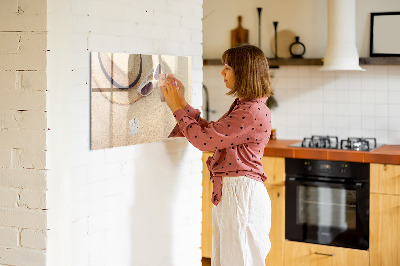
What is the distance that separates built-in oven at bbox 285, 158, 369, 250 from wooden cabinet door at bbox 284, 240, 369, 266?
40 mm

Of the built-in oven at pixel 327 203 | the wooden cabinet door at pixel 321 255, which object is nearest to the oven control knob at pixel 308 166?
the built-in oven at pixel 327 203

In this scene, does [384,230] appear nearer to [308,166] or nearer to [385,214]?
[385,214]

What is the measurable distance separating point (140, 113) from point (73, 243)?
690mm

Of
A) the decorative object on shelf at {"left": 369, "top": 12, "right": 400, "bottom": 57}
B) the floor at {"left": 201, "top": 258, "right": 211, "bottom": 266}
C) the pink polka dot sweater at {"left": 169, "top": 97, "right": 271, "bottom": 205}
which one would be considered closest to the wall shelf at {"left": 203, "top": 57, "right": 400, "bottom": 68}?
the decorative object on shelf at {"left": 369, "top": 12, "right": 400, "bottom": 57}

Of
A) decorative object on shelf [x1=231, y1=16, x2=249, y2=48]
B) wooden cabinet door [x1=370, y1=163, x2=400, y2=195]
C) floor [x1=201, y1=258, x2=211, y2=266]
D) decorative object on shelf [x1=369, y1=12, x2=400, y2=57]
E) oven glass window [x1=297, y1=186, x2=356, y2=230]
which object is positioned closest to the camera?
wooden cabinet door [x1=370, y1=163, x2=400, y2=195]

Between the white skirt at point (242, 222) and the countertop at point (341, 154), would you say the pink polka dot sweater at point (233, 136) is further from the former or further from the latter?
the countertop at point (341, 154)

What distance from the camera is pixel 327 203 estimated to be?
14.2ft

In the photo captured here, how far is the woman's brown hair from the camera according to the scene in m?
2.75

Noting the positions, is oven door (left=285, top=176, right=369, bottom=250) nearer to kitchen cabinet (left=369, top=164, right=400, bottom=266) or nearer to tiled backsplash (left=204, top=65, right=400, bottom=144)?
kitchen cabinet (left=369, top=164, right=400, bottom=266)

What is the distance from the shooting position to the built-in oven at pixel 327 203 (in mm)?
4172

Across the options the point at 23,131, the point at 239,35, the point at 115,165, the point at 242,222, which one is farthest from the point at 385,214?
the point at 23,131

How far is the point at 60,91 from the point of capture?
7.60 feet

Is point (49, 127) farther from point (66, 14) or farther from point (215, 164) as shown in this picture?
point (215, 164)

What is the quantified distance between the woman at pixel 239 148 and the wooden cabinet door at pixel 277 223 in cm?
158
